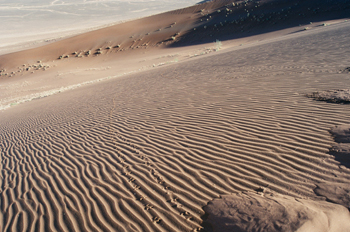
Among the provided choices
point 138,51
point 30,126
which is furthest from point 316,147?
point 138,51

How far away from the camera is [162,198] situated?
148 inches

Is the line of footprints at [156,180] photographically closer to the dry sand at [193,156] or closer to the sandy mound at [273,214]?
the dry sand at [193,156]

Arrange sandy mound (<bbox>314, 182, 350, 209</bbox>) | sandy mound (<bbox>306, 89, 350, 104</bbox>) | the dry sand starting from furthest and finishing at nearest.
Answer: sandy mound (<bbox>306, 89, 350, 104</bbox>) → the dry sand → sandy mound (<bbox>314, 182, 350, 209</bbox>)

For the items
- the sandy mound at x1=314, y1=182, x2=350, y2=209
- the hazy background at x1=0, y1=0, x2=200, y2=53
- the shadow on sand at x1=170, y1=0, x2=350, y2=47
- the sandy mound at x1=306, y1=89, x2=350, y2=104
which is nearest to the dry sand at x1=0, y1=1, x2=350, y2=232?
the sandy mound at x1=314, y1=182, x2=350, y2=209

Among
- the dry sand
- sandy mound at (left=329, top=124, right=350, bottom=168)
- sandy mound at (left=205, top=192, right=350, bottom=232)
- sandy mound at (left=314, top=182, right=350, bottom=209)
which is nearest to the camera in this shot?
sandy mound at (left=205, top=192, right=350, bottom=232)

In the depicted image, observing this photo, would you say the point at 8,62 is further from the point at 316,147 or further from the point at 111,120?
the point at 316,147

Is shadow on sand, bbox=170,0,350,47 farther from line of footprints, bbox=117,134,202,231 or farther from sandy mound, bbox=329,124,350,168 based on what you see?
line of footprints, bbox=117,134,202,231

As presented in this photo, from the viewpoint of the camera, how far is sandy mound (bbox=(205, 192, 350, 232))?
8.82 feet

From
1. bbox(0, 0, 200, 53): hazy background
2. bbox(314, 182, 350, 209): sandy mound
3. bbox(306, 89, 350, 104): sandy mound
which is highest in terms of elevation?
bbox(0, 0, 200, 53): hazy background

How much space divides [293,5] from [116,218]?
33.4 meters

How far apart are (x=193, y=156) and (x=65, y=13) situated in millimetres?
110485

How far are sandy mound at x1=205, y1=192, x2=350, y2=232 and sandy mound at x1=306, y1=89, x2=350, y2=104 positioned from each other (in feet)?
11.8

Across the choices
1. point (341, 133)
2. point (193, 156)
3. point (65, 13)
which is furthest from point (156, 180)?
point (65, 13)

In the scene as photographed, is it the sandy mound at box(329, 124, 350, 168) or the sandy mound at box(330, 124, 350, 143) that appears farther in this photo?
the sandy mound at box(330, 124, 350, 143)
